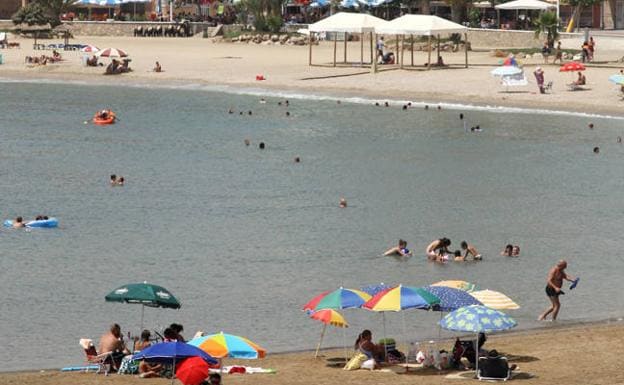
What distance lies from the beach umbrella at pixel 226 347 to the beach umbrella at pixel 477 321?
3028 mm

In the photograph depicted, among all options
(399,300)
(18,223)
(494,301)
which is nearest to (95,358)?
(399,300)

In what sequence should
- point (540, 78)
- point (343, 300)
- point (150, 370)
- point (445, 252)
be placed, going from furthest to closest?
point (540, 78) < point (445, 252) < point (343, 300) < point (150, 370)

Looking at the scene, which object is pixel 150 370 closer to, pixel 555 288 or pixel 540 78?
pixel 555 288

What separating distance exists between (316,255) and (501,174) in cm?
1593

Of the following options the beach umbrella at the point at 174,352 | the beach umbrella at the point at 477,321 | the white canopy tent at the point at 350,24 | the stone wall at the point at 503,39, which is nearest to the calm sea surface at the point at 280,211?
the beach umbrella at the point at 174,352

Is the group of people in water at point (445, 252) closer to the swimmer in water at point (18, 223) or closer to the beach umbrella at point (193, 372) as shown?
the swimmer in water at point (18, 223)

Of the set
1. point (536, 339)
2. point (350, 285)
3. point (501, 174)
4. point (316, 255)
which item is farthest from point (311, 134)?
point (536, 339)

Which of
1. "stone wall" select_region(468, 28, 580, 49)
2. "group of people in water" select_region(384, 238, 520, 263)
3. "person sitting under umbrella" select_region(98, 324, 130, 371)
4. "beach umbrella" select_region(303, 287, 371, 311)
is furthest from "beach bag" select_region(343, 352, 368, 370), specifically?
"stone wall" select_region(468, 28, 580, 49)

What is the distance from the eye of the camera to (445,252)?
109 ft

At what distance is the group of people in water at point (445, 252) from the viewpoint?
3294cm

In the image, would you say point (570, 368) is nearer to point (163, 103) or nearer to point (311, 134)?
point (311, 134)

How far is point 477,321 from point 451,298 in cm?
202

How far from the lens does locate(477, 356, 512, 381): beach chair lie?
70.3 ft

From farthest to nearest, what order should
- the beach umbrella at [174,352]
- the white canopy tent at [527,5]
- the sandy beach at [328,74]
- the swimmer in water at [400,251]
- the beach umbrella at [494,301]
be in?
the white canopy tent at [527,5]
the sandy beach at [328,74]
the swimmer in water at [400,251]
the beach umbrella at [494,301]
the beach umbrella at [174,352]
